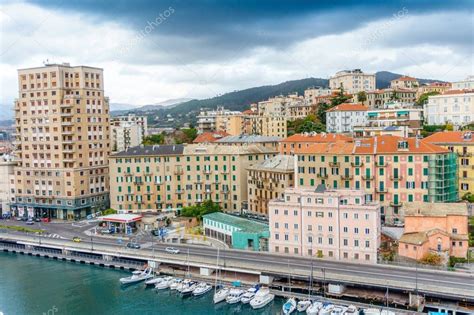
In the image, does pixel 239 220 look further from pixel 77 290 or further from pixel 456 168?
pixel 456 168

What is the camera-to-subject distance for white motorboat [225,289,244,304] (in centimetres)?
5997

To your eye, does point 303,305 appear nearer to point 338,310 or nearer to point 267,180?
point 338,310

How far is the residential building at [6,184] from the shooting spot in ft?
352

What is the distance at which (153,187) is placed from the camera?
96.3 metres

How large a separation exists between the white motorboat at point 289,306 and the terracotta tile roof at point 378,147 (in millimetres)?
28745

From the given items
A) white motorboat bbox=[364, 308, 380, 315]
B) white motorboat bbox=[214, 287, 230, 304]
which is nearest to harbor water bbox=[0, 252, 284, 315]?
white motorboat bbox=[214, 287, 230, 304]

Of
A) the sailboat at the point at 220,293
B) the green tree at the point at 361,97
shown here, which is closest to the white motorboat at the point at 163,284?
the sailboat at the point at 220,293

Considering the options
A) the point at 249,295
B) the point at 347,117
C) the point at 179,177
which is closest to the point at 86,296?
the point at 249,295

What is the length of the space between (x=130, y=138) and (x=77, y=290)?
103161mm

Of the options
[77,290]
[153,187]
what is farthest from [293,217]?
[153,187]

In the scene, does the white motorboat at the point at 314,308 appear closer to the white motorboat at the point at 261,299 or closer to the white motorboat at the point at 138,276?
the white motorboat at the point at 261,299

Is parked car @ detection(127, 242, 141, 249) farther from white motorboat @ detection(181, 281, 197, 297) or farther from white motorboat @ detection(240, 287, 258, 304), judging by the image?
white motorboat @ detection(240, 287, 258, 304)

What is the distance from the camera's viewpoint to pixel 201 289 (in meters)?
63.6

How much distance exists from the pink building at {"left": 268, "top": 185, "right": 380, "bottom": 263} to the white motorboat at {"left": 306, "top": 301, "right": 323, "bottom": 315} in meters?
10.1
